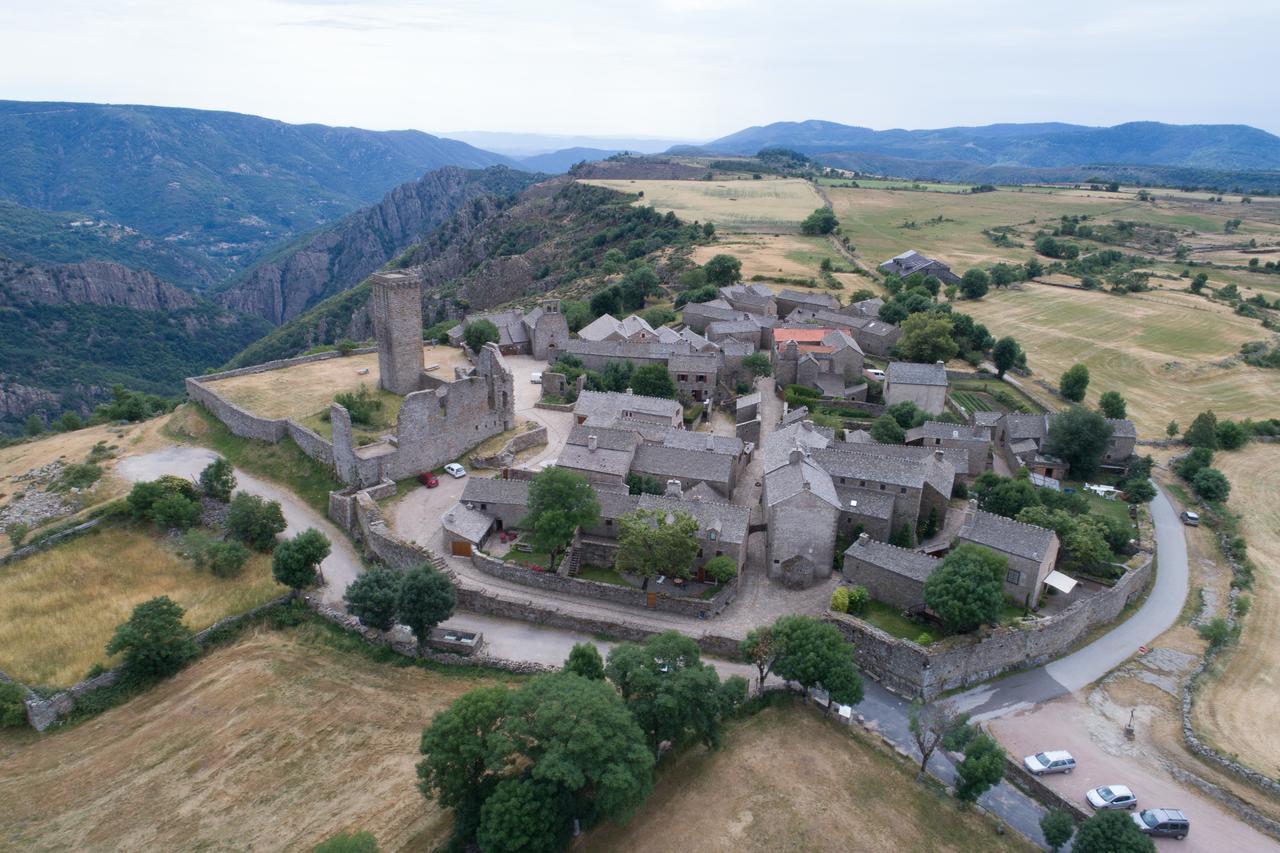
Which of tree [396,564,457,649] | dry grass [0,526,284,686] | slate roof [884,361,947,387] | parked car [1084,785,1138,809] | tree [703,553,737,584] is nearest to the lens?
parked car [1084,785,1138,809]

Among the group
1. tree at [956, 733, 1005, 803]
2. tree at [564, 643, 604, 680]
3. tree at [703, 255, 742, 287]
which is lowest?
tree at [956, 733, 1005, 803]

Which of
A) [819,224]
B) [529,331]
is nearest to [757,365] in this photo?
[529,331]

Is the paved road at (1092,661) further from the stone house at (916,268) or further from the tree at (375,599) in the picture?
the stone house at (916,268)

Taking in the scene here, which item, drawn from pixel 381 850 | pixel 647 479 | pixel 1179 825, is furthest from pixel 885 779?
pixel 647 479

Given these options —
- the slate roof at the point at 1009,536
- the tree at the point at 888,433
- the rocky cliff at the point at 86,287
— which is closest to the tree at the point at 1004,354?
the tree at the point at 888,433

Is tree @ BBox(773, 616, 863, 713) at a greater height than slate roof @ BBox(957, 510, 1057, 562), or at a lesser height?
lesser

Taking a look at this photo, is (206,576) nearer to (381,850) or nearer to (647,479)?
(381,850)

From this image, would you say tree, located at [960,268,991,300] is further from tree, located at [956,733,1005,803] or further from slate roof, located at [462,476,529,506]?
tree, located at [956,733,1005,803]

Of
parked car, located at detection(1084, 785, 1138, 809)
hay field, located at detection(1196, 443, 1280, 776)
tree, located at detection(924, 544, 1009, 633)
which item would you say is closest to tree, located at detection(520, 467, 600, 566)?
tree, located at detection(924, 544, 1009, 633)
